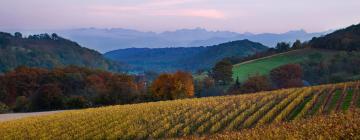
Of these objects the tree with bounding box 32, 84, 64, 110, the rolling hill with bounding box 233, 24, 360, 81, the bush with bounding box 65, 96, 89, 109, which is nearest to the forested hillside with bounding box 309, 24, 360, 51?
the rolling hill with bounding box 233, 24, 360, 81

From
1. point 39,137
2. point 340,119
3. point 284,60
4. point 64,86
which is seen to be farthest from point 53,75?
point 340,119

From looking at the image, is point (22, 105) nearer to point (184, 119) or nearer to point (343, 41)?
point (184, 119)

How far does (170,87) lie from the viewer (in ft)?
232

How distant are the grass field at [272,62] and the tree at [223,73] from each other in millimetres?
4988

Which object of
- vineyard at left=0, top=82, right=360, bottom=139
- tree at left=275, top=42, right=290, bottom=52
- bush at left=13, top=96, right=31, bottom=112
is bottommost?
bush at left=13, top=96, right=31, bottom=112

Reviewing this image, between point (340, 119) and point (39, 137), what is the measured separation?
19.6m

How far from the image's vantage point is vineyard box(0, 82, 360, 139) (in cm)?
2628

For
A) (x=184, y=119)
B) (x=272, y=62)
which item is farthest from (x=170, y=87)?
(x=272, y=62)

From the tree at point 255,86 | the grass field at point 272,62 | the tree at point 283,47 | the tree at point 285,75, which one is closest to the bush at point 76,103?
the tree at point 255,86

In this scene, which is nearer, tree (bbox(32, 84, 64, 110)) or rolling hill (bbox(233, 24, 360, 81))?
tree (bbox(32, 84, 64, 110))

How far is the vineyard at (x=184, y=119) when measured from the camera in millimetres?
26281

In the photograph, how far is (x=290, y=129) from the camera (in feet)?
49.1

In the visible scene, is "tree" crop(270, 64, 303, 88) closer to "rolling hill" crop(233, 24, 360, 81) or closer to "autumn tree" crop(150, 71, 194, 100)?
"rolling hill" crop(233, 24, 360, 81)

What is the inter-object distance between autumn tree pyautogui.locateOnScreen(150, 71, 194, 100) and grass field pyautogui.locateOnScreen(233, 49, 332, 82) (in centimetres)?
4021
